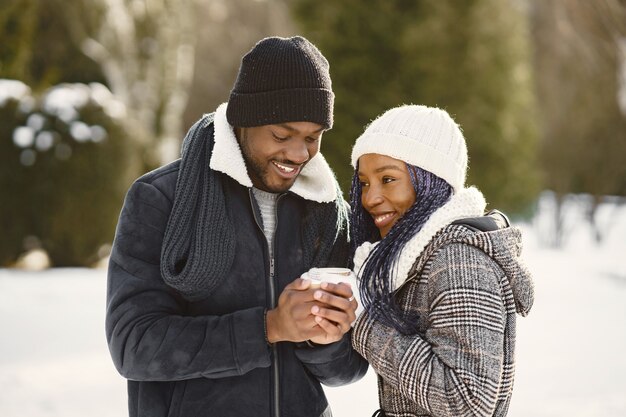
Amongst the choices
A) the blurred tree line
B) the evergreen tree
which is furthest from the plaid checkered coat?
the evergreen tree

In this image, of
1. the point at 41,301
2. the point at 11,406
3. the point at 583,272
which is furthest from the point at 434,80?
the point at 11,406

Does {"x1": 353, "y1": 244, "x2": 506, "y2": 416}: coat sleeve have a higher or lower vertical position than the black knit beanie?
lower

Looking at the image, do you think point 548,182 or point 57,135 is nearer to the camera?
point 57,135

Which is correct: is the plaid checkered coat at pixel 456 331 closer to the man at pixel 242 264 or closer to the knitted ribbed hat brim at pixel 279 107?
the man at pixel 242 264

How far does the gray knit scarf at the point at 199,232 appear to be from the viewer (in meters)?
2.02

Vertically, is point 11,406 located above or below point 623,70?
below

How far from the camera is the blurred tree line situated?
9.92 m

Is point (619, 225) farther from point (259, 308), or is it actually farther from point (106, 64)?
point (259, 308)

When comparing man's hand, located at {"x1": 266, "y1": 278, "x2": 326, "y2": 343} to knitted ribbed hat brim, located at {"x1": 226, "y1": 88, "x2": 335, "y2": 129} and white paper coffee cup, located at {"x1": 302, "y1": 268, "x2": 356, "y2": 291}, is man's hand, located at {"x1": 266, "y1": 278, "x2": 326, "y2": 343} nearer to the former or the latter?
white paper coffee cup, located at {"x1": 302, "y1": 268, "x2": 356, "y2": 291}

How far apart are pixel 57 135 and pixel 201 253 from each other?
8575 millimetres

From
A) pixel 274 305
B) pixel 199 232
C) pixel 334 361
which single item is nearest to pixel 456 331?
pixel 334 361

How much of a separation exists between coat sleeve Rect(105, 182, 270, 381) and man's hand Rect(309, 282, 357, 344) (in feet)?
0.58

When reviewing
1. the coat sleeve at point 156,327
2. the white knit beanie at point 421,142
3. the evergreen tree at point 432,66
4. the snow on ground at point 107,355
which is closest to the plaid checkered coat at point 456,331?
the white knit beanie at point 421,142

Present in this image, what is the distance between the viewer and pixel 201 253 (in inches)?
80.4
